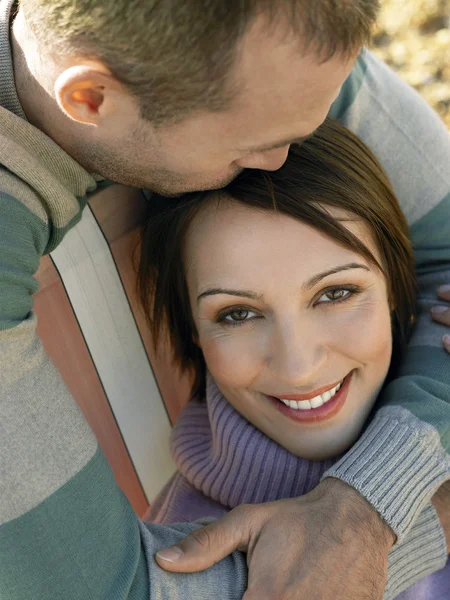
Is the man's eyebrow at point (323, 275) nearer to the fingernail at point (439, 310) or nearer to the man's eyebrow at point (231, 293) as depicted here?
the man's eyebrow at point (231, 293)

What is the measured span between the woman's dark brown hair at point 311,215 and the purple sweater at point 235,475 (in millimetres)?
277

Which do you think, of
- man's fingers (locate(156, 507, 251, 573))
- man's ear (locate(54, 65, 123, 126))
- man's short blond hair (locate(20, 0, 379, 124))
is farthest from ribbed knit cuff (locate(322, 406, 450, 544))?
man's ear (locate(54, 65, 123, 126))

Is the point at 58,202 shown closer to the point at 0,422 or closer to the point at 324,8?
the point at 0,422

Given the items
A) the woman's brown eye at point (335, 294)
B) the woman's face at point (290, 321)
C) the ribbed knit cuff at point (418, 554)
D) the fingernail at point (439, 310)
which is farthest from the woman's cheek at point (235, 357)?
the fingernail at point (439, 310)

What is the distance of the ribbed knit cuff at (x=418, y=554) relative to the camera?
79.8 inches

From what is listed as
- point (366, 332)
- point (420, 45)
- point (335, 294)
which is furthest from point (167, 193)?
point (420, 45)

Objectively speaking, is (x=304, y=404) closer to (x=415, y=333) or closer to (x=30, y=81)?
(x=415, y=333)

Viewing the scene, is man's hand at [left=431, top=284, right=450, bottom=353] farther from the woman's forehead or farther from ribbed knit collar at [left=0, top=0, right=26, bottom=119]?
ribbed knit collar at [left=0, top=0, right=26, bottom=119]

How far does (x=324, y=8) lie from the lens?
1.62 metres

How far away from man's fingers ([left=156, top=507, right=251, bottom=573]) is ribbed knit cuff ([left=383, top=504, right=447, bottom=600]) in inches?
16.8

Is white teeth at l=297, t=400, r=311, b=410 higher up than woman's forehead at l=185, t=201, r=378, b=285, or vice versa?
woman's forehead at l=185, t=201, r=378, b=285

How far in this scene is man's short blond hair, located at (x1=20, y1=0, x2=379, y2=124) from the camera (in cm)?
158

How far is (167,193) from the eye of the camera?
2062 mm

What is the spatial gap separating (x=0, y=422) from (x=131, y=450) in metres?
1.03
